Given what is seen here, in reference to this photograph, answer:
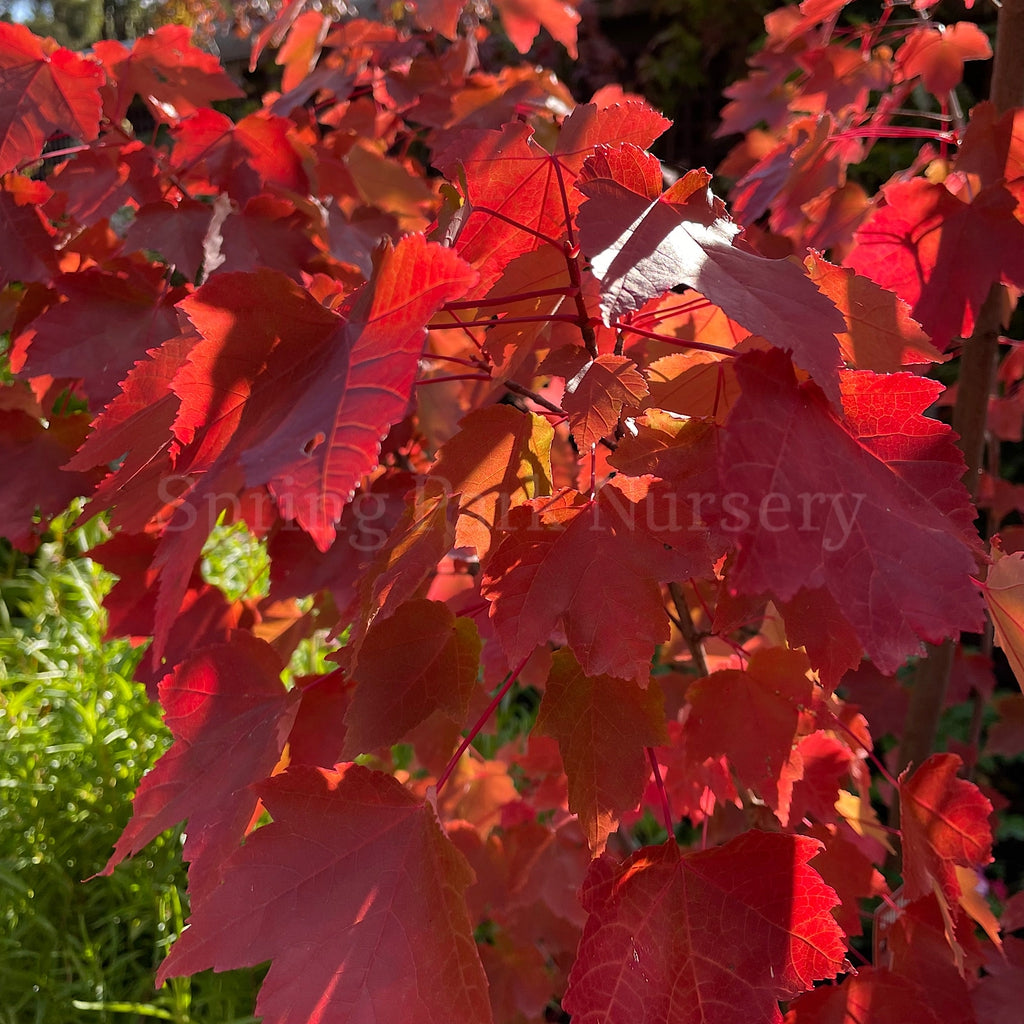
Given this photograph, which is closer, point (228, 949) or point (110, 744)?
point (228, 949)

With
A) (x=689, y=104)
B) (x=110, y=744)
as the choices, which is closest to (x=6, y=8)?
(x=689, y=104)

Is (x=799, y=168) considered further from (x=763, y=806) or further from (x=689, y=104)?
(x=689, y=104)

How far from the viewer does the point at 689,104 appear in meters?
3.99

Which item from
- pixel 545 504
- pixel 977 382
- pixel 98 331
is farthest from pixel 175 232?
pixel 977 382

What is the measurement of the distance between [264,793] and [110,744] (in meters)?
1.53

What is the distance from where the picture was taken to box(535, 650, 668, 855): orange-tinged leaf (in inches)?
25.3

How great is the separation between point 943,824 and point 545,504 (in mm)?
464

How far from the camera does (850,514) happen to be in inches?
19.2

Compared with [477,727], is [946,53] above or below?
above

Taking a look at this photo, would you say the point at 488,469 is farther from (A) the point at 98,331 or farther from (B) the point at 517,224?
(A) the point at 98,331

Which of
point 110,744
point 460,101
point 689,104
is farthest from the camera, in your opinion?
point 689,104

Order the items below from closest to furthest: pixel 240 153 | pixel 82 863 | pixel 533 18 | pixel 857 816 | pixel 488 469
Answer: pixel 488 469 → pixel 857 816 → pixel 240 153 → pixel 533 18 → pixel 82 863

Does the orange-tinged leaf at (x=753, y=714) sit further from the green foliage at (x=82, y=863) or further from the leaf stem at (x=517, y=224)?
the green foliage at (x=82, y=863)

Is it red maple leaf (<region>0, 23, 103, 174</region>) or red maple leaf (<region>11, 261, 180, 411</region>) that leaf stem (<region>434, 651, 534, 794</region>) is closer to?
red maple leaf (<region>11, 261, 180, 411</region>)
